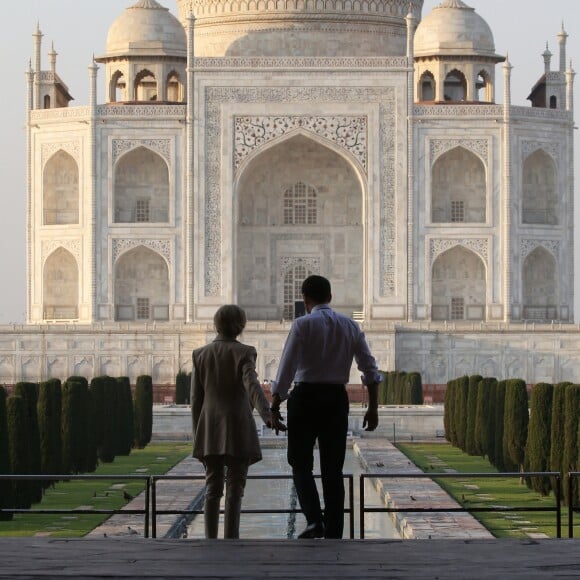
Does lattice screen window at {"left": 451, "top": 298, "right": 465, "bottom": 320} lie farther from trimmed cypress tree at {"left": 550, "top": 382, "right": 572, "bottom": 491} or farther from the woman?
the woman

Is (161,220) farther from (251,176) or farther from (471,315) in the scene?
(471,315)

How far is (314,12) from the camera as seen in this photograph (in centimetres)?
3572

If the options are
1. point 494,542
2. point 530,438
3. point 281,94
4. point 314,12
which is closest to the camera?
point 494,542

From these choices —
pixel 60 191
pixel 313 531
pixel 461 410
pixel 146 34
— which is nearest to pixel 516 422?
pixel 461 410

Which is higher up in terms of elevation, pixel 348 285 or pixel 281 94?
pixel 281 94

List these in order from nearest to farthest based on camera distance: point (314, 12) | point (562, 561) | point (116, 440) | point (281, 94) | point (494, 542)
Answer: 1. point (562, 561)
2. point (494, 542)
3. point (116, 440)
4. point (281, 94)
5. point (314, 12)

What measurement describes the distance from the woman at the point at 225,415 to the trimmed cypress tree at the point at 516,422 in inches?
357

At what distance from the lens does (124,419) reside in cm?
1975

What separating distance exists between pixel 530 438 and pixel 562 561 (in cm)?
947

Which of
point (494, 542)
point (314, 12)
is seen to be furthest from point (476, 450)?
point (314, 12)

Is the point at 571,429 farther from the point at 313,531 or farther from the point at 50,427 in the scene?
the point at 313,531

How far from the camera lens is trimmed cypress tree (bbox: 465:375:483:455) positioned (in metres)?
19.6

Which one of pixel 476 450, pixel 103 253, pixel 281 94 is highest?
pixel 281 94

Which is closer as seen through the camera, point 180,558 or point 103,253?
point 180,558
